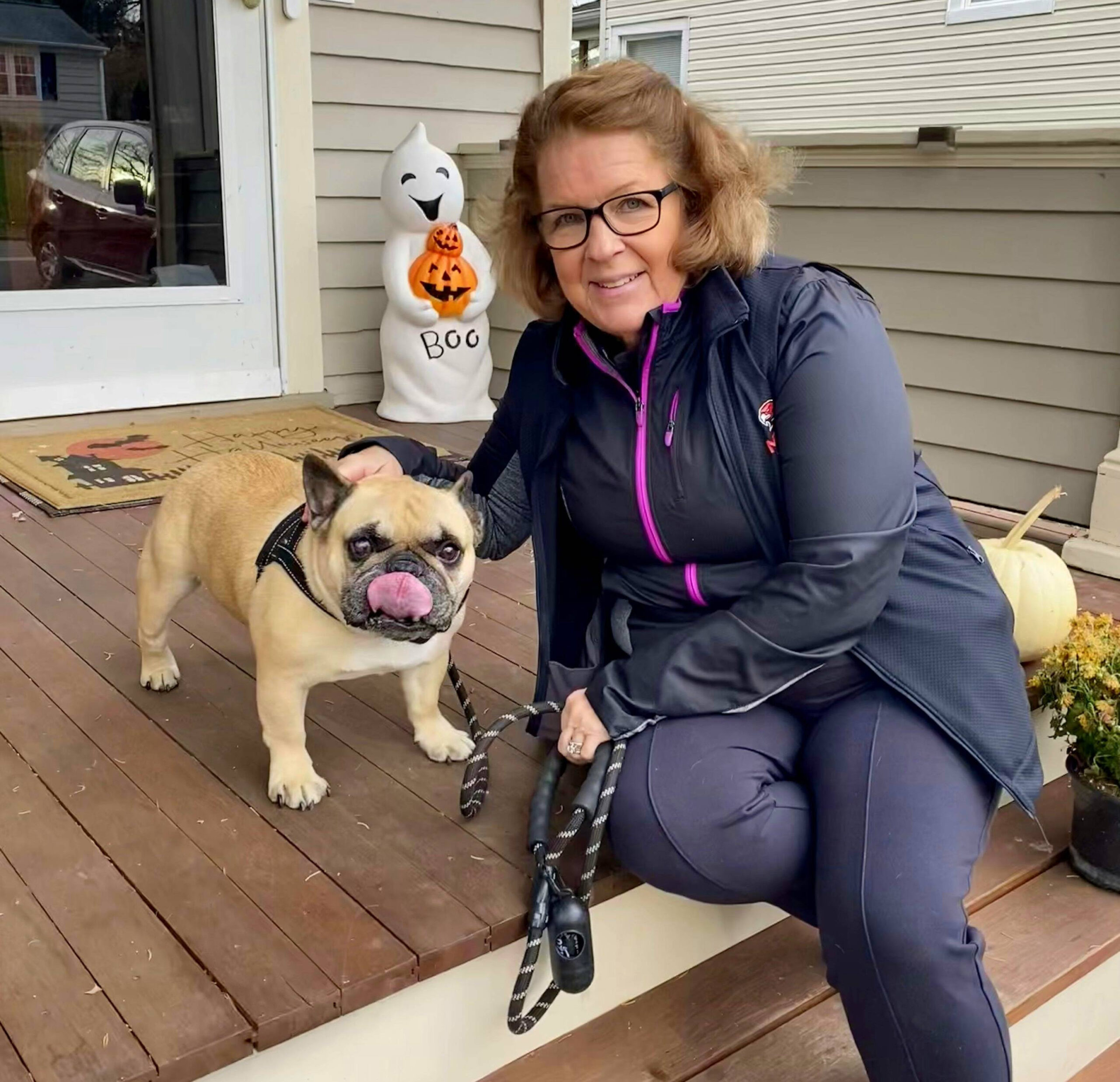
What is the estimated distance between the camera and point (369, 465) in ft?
6.31

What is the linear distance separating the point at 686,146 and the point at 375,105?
12.3 ft

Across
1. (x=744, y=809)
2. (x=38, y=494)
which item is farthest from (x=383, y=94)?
(x=744, y=809)

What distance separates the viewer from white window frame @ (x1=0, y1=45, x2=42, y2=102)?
4.14 metres

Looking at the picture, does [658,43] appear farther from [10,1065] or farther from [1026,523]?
[10,1065]

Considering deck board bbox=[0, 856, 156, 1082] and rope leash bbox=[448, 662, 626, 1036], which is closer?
deck board bbox=[0, 856, 156, 1082]

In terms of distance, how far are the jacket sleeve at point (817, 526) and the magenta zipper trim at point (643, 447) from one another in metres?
0.16

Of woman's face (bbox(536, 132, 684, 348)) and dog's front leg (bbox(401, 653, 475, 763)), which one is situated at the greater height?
woman's face (bbox(536, 132, 684, 348))

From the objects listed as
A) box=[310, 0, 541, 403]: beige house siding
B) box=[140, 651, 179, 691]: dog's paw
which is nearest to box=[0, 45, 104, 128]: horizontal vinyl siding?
box=[310, 0, 541, 403]: beige house siding

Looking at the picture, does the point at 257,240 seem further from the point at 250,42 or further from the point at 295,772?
the point at 295,772

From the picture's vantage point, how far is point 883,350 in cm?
162

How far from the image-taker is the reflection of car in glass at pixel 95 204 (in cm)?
436

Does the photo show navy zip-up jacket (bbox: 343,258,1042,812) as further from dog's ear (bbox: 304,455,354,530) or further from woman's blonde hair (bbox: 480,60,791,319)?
dog's ear (bbox: 304,455,354,530)

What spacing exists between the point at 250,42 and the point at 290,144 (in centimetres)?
41

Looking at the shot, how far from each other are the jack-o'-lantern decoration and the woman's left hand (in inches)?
131
